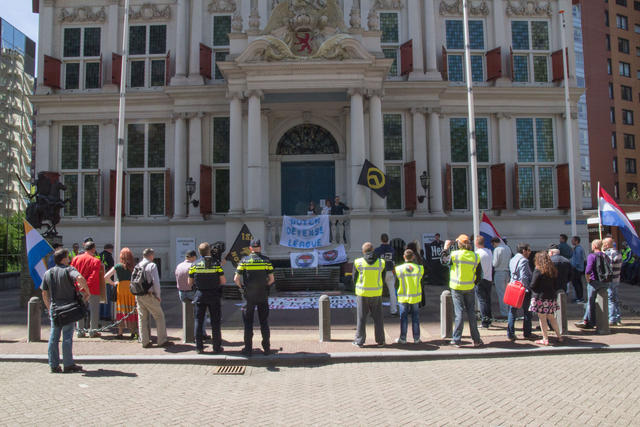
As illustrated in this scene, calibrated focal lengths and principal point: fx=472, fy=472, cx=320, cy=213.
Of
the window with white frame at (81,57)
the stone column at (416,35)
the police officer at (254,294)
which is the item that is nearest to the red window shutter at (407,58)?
the stone column at (416,35)

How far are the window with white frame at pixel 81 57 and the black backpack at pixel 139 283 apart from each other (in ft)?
55.3

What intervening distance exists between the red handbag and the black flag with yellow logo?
8.42 metres

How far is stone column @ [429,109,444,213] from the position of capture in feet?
68.0

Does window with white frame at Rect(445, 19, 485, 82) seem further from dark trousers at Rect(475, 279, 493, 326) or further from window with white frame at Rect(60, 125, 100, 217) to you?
Answer: window with white frame at Rect(60, 125, 100, 217)

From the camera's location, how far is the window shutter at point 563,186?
21016 millimetres

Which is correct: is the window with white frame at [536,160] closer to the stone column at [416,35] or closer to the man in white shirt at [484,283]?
the stone column at [416,35]

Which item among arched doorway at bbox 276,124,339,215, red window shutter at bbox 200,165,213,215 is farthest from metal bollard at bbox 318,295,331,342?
red window shutter at bbox 200,165,213,215

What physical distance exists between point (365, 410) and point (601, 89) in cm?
5886

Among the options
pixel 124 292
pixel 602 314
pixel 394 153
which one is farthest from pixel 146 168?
pixel 602 314

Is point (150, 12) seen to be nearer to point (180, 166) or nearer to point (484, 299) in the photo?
point (180, 166)

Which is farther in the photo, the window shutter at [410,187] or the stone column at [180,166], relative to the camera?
the stone column at [180,166]

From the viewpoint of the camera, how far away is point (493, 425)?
488 cm

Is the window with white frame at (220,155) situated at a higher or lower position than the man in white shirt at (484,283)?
higher

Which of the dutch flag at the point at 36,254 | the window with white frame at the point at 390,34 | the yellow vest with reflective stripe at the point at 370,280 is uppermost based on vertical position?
the window with white frame at the point at 390,34
